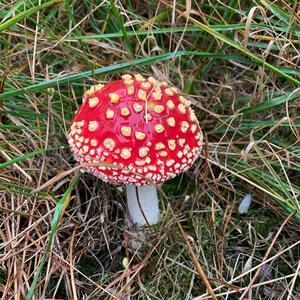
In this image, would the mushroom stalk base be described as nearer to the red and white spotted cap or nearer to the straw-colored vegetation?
the straw-colored vegetation

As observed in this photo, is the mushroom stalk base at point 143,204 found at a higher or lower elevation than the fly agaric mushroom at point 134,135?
lower

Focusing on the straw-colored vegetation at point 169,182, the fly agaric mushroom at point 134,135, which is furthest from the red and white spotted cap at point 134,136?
the straw-colored vegetation at point 169,182

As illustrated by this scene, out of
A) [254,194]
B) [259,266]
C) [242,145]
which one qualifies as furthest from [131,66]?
[259,266]

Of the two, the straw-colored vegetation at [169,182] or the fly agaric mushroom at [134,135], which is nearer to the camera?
the fly agaric mushroom at [134,135]

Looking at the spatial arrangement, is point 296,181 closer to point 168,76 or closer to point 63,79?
point 168,76

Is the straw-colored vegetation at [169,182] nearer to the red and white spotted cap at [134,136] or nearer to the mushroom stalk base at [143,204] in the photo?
the mushroom stalk base at [143,204]

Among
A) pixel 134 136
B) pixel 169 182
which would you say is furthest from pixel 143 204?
pixel 134 136
